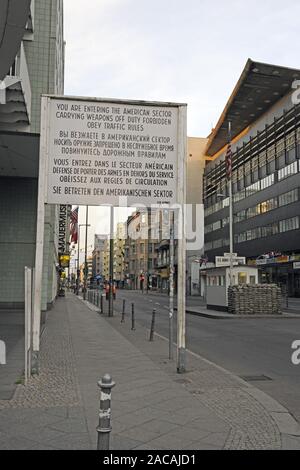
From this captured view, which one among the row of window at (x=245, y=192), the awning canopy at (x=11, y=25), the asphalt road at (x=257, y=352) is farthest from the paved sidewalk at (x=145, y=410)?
the row of window at (x=245, y=192)

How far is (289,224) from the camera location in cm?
5219

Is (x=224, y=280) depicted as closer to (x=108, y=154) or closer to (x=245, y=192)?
(x=108, y=154)

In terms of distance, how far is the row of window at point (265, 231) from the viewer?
5137cm

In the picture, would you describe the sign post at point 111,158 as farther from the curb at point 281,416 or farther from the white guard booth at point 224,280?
the white guard booth at point 224,280

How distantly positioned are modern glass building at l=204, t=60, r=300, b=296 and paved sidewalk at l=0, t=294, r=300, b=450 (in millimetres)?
42869

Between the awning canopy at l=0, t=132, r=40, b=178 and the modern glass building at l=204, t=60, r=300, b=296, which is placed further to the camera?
the modern glass building at l=204, t=60, r=300, b=296

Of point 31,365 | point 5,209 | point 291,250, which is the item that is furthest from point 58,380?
point 291,250

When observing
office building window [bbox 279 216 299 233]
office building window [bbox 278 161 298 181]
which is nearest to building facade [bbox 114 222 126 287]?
office building window [bbox 279 216 299 233]

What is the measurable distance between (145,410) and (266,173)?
54964 millimetres

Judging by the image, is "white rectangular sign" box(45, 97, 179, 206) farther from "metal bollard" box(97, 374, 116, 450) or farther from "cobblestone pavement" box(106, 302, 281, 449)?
"metal bollard" box(97, 374, 116, 450)

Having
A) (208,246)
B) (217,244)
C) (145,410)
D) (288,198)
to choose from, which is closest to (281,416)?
(145,410)

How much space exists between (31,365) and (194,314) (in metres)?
20.1

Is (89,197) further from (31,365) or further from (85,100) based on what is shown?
(31,365)

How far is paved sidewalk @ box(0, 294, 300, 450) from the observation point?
198 inches
